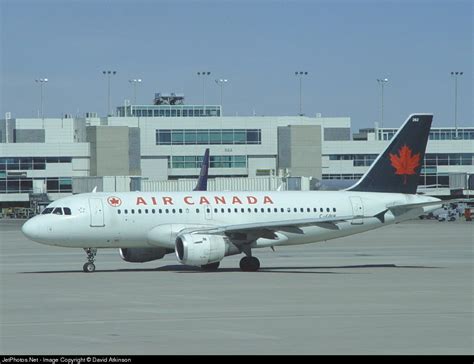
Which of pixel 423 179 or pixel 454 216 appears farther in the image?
pixel 423 179

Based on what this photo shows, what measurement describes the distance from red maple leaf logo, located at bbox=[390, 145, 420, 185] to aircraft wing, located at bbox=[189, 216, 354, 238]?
609 centimetres

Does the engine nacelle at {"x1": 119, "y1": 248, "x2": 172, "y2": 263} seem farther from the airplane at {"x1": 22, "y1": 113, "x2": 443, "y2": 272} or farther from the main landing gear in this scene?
the main landing gear

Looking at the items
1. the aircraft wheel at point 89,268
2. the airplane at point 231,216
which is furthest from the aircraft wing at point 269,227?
the aircraft wheel at point 89,268

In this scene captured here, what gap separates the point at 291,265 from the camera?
5278cm

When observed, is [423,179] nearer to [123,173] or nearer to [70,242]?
[123,173]

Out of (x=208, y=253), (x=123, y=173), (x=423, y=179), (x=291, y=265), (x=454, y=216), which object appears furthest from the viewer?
(x=423, y=179)

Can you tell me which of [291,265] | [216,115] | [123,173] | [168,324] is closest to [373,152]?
[216,115]

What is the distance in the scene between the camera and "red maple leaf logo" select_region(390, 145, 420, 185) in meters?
54.0

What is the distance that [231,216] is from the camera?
50938mm

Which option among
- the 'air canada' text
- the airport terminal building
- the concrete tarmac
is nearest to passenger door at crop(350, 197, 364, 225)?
the concrete tarmac

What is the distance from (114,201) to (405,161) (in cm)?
1367

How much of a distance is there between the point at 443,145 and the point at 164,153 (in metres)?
41.2

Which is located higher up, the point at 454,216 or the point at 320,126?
the point at 320,126

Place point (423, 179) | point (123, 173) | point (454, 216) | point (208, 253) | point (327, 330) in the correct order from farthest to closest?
point (423, 179) → point (123, 173) → point (454, 216) → point (208, 253) → point (327, 330)
